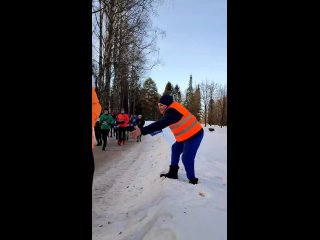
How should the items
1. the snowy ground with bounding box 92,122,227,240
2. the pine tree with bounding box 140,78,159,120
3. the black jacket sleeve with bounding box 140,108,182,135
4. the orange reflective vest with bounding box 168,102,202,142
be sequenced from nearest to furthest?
1. the snowy ground with bounding box 92,122,227,240
2. the black jacket sleeve with bounding box 140,108,182,135
3. the orange reflective vest with bounding box 168,102,202,142
4. the pine tree with bounding box 140,78,159,120

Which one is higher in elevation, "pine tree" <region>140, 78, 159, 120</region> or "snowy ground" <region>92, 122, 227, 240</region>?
"pine tree" <region>140, 78, 159, 120</region>

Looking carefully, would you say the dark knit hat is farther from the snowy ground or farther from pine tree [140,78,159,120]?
pine tree [140,78,159,120]

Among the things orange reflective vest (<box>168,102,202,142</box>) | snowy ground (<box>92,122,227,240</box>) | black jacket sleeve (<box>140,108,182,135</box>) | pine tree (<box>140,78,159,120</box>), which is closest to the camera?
snowy ground (<box>92,122,227,240</box>)

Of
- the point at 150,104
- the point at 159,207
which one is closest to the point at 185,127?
the point at 159,207

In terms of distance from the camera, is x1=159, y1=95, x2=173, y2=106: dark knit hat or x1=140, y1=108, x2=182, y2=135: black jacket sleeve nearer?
x1=140, y1=108, x2=182, y2=135: black jacket sleeve

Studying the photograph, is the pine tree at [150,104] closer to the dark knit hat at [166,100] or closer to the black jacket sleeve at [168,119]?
the dark knit hat at [166,100]

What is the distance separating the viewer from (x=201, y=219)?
3.27 meters

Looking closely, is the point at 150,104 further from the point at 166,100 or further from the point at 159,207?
the point at 159,207

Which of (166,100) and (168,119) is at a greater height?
(166,100)

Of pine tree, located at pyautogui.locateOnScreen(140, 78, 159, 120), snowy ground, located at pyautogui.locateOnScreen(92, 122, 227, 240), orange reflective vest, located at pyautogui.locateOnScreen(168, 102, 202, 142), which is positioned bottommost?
snowy ground, located at pyautogui.locateOnScreen(92, 122, 227, 240)

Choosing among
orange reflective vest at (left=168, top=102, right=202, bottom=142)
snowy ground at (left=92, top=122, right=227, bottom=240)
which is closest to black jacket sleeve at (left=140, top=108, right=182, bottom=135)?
orange reflective vest at (left=168, top=102, right=202, bottom=142)
